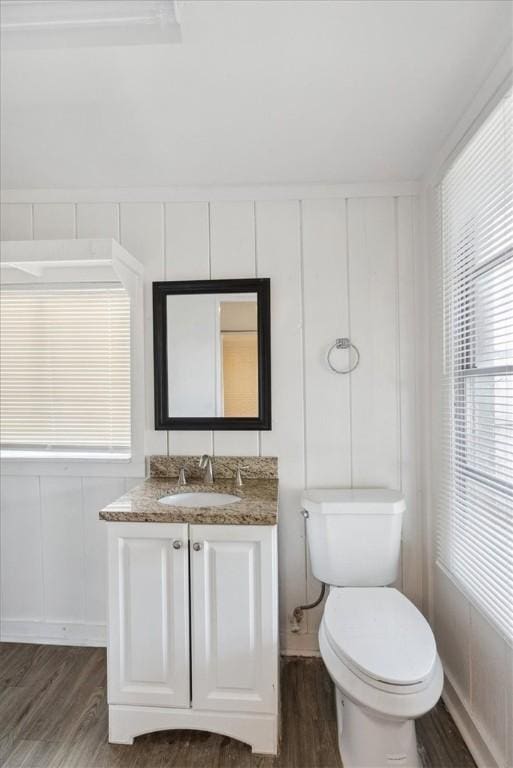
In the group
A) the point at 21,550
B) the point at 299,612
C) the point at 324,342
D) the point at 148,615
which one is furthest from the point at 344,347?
the point at 21,550

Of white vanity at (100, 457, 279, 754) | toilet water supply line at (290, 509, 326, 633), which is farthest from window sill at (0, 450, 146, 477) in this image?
toilet water supply line at (290, 509, 326, 633)

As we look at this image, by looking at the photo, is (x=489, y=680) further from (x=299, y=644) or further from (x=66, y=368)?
(x=66, y=368)

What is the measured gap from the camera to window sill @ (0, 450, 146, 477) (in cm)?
208

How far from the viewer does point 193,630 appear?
149 centimetres

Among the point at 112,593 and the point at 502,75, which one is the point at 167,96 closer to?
the point at 502,75

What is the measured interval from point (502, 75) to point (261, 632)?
1965 mm

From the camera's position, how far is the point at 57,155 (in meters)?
1.78

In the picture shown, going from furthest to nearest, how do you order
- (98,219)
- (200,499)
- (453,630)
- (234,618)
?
(98,219) < (200,499) < (453,630) < (234,618)

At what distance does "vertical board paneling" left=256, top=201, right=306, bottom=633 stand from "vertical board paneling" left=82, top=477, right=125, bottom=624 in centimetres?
82

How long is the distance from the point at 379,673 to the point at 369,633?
0.17 m

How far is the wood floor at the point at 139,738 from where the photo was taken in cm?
144

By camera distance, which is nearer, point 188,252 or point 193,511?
point 193,511

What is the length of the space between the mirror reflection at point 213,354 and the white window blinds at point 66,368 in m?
0.28

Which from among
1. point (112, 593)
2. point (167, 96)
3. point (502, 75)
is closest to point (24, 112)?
point (167, 96)
